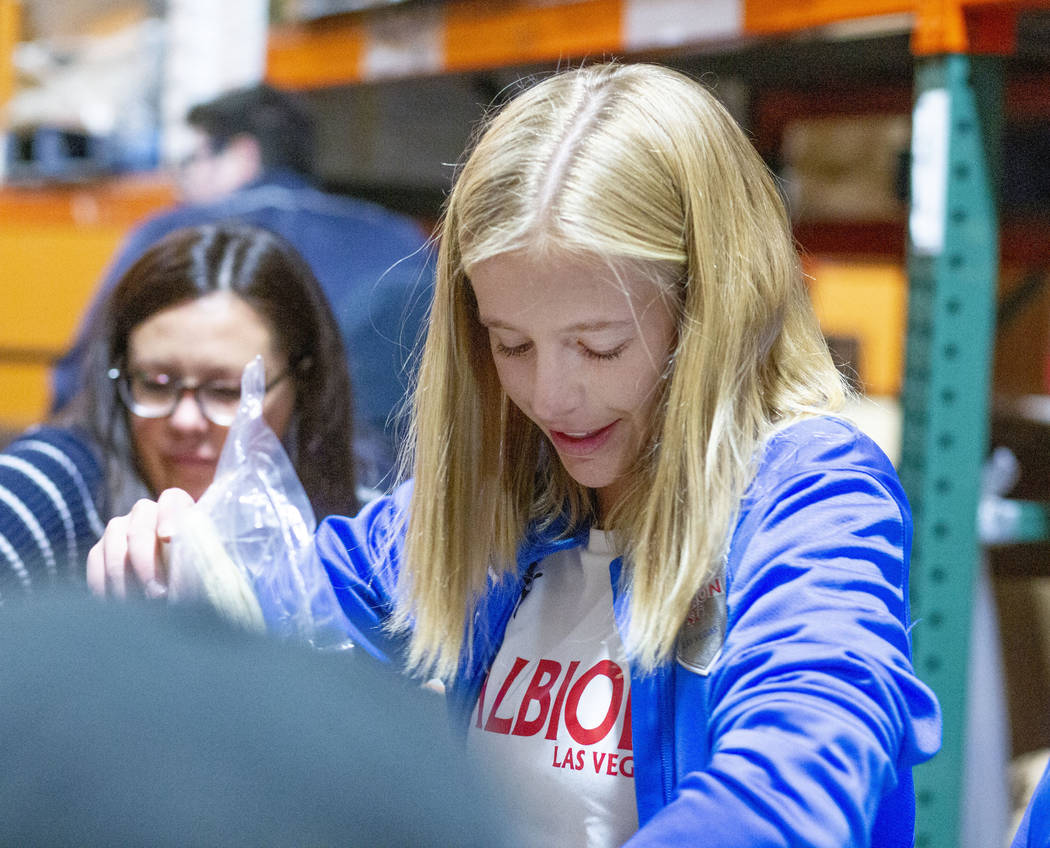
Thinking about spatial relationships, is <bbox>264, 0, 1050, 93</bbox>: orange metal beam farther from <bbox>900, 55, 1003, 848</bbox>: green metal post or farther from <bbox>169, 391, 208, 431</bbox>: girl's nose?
<bbox>169, 391, 208, 431</bbox>: girl's nose

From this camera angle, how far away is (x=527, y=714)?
2.77 ft

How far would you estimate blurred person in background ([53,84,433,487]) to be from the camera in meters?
1.73

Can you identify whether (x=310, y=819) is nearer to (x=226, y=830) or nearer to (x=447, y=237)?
(x=226, y=830)

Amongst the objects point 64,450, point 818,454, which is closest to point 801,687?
point 818,454

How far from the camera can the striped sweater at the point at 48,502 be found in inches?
42.1

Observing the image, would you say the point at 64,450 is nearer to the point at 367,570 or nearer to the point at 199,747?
the point at 367,570

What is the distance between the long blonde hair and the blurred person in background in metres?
0.68

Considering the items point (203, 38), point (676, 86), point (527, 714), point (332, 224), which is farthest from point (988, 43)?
point (203, 38)

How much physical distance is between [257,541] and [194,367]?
0.39 m

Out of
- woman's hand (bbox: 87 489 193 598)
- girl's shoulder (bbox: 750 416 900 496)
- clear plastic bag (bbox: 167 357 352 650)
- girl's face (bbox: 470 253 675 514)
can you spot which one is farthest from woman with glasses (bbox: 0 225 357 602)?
girl's shoulder (bbox: 750 416 900 496)

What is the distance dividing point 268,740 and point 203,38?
2.75 meters

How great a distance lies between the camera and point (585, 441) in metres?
0.82

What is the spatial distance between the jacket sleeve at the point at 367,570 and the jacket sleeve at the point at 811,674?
0.28 meters

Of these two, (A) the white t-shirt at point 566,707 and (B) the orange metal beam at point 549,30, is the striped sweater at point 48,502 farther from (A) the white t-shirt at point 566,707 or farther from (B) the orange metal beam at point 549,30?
(B) the orange metal beam at point 549,30
